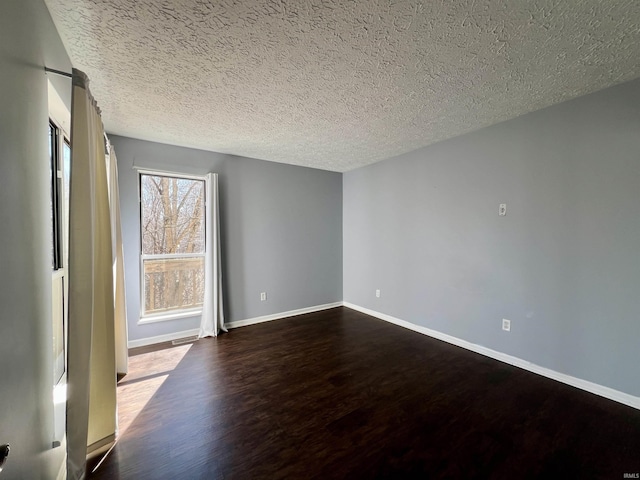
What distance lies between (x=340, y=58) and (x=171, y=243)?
3032 mm

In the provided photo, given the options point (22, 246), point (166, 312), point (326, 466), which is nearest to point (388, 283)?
point (326, 466)

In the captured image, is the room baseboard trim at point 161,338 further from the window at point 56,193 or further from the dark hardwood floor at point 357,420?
the window at point 56,193

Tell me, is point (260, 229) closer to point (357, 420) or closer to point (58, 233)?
point (58, 233)

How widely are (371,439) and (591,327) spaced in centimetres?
215

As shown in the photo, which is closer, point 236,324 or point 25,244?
point 25,244

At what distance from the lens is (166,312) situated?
11.3ft

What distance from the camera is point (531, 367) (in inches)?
102

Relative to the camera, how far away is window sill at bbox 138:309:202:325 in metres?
3.26

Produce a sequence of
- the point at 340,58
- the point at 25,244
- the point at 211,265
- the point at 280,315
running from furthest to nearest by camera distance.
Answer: the point at 280,315, the point at 211,265, the point at 340,58, the point at 25,244

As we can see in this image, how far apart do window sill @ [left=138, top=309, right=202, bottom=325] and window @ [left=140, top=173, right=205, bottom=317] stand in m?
0.02

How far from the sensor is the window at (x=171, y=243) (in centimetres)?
334

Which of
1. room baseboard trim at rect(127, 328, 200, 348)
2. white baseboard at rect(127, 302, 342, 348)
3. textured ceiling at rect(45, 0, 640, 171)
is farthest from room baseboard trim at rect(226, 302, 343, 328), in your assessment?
textured ceiling at rect(45, 0, 640, 171)

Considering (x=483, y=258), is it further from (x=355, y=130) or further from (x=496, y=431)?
(x=355, y=130)

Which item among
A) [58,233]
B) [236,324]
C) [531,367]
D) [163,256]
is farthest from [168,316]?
[531,367]
